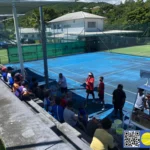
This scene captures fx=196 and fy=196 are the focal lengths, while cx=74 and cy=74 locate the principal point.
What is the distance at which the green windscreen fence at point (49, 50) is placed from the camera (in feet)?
80.1

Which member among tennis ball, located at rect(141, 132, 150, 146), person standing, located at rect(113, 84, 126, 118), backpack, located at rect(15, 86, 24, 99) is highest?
backpack, located at rect(15, 86, 24, 99)

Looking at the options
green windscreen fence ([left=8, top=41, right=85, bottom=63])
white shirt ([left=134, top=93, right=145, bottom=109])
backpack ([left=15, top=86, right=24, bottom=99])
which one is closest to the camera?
white shirt ([left=134, top=93, right=145, bottom=109])

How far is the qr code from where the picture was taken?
4.44 meters

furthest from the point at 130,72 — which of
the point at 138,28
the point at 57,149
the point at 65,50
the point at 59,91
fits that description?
the point at 138,28

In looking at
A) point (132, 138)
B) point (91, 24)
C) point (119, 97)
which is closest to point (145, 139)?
point (132, 138)

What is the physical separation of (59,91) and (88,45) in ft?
68.4

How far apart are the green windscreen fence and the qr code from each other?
21980 millimetres

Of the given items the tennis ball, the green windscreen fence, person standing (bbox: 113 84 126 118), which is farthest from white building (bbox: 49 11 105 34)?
the tennis ball

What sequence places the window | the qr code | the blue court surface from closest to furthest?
Result: the qr code, the blue court surface, the window

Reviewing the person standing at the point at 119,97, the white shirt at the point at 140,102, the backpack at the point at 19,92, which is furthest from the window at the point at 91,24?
the white shirt at the point at 140,102

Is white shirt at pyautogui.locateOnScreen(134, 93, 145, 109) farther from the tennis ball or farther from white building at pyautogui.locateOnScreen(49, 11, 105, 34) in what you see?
white building at pyautogui.locateOnScreen(49, 11, 105, 34)

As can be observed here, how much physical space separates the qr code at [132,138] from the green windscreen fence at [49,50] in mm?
21980

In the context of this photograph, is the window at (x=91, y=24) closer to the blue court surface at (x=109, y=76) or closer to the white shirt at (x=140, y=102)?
the blue court surface at (x=109, y=76)

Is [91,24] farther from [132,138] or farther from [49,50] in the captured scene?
[132,138]
